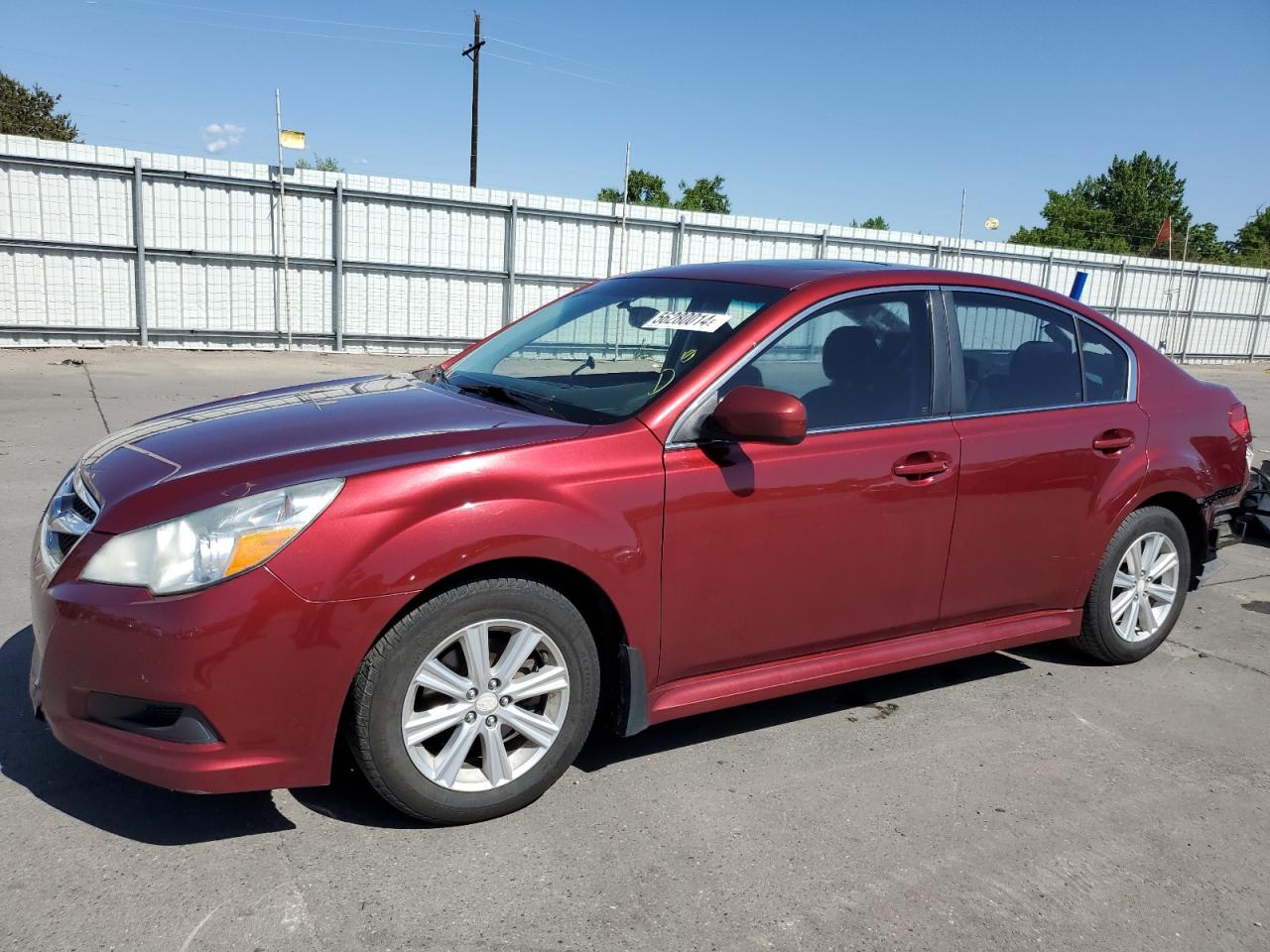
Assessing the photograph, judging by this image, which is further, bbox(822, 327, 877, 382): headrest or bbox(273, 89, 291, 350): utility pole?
bbox(273, 89, 291, 350): utility pole

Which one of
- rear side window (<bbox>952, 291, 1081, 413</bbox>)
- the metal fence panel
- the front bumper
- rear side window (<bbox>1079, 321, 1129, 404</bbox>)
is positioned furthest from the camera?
the metal fence panel

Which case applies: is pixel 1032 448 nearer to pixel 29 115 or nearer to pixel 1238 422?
pixel 1238 422

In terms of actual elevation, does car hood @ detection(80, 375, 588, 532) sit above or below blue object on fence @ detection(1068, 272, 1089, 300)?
below

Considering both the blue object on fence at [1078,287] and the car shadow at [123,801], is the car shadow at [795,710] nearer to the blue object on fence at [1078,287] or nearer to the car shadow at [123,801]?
the car shadow at [123,801]

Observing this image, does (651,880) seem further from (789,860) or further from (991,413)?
(991,413)

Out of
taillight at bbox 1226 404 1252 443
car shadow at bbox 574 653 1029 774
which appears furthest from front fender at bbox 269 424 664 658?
taillight at bbox 1226 404 1252 443

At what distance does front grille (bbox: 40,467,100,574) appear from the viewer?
2.70 metres

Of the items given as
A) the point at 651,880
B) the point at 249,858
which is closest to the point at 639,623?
the point at 651,880

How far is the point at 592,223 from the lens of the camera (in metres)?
18.7

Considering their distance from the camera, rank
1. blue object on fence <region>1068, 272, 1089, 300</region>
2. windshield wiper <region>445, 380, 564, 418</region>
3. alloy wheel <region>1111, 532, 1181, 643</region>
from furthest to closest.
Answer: blue object on fence <region>1068, 272, 1089, 300</region> → alloy wheel <region>1111, 532, 1181, 643</region> → windshield wiper <region>445, 380, 564, 418</region>

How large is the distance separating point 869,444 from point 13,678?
10.6ft

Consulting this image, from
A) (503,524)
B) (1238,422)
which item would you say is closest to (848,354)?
(503,524)

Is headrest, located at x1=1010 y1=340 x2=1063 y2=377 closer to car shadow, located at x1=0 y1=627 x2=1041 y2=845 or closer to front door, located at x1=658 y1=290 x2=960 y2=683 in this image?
front door, located at x1=658 y1=290 x2=960 y2=683

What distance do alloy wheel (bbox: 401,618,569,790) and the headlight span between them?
1.71 feet
